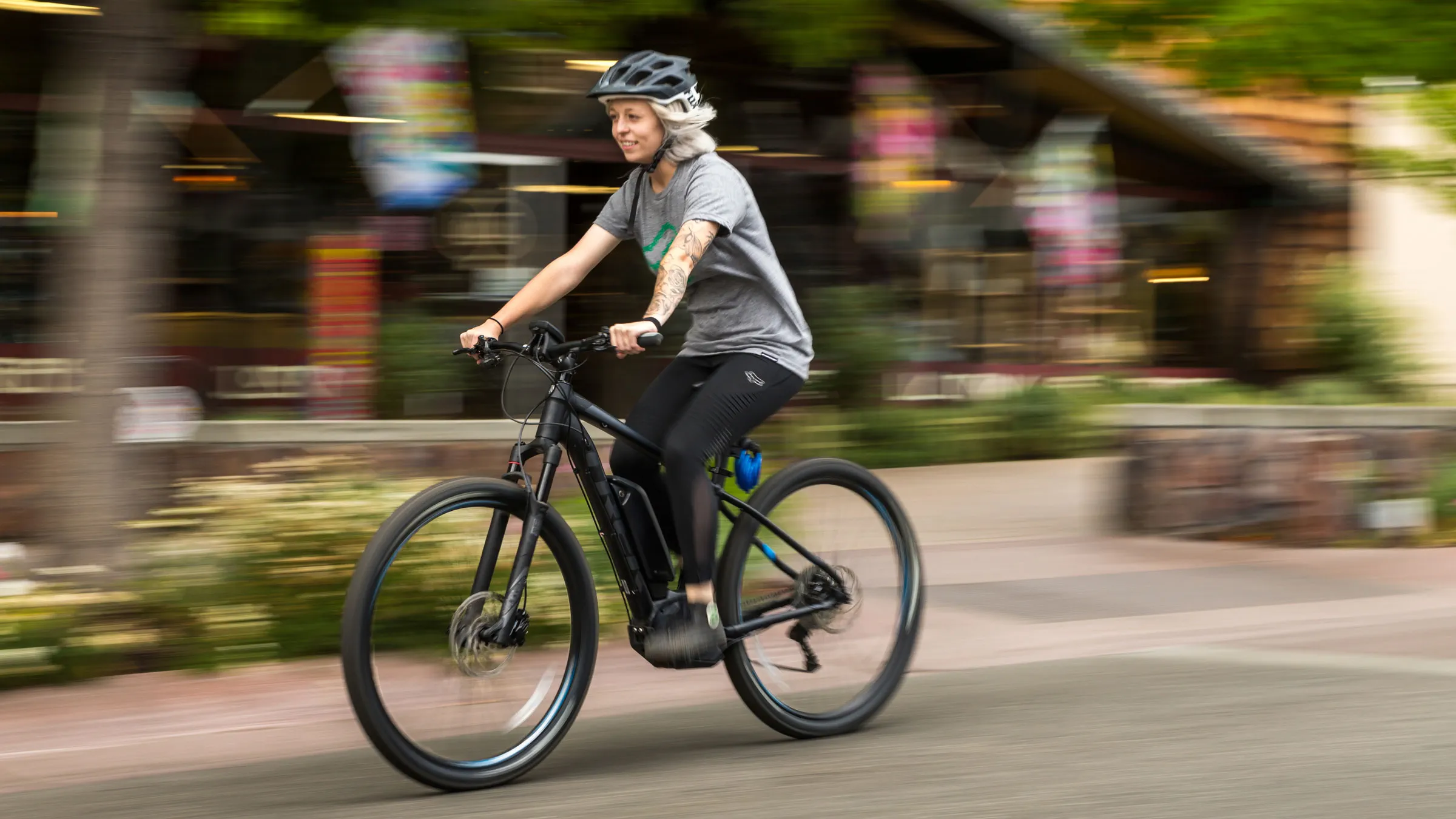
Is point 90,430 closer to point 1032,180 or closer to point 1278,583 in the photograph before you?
point 1278,583

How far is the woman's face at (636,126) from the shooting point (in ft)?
15.1

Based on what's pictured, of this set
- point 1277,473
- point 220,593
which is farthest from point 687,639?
point 1277,473

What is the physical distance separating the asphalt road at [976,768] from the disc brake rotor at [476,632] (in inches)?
14.3

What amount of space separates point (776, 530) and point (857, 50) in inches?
160

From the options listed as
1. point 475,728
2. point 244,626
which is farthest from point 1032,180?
point 475,728

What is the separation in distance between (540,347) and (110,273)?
2.88 meters

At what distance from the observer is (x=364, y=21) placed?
648 cm

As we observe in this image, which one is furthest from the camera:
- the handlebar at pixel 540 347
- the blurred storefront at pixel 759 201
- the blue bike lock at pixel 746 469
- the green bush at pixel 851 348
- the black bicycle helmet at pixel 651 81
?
the green bush at pixel 851 348

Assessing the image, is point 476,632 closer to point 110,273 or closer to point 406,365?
point 110,273

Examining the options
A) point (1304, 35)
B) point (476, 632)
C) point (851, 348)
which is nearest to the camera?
point (476, 632)

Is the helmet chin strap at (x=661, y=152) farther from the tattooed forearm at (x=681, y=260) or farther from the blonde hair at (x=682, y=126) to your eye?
the tattooed forearm at (x=681, y=260)

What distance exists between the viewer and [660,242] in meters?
4.81

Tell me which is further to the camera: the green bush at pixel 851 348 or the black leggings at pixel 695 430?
the green bush at pixel 851 348

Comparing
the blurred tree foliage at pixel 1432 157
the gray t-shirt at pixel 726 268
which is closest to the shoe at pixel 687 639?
the gray t-shirt at pixel 726 268
